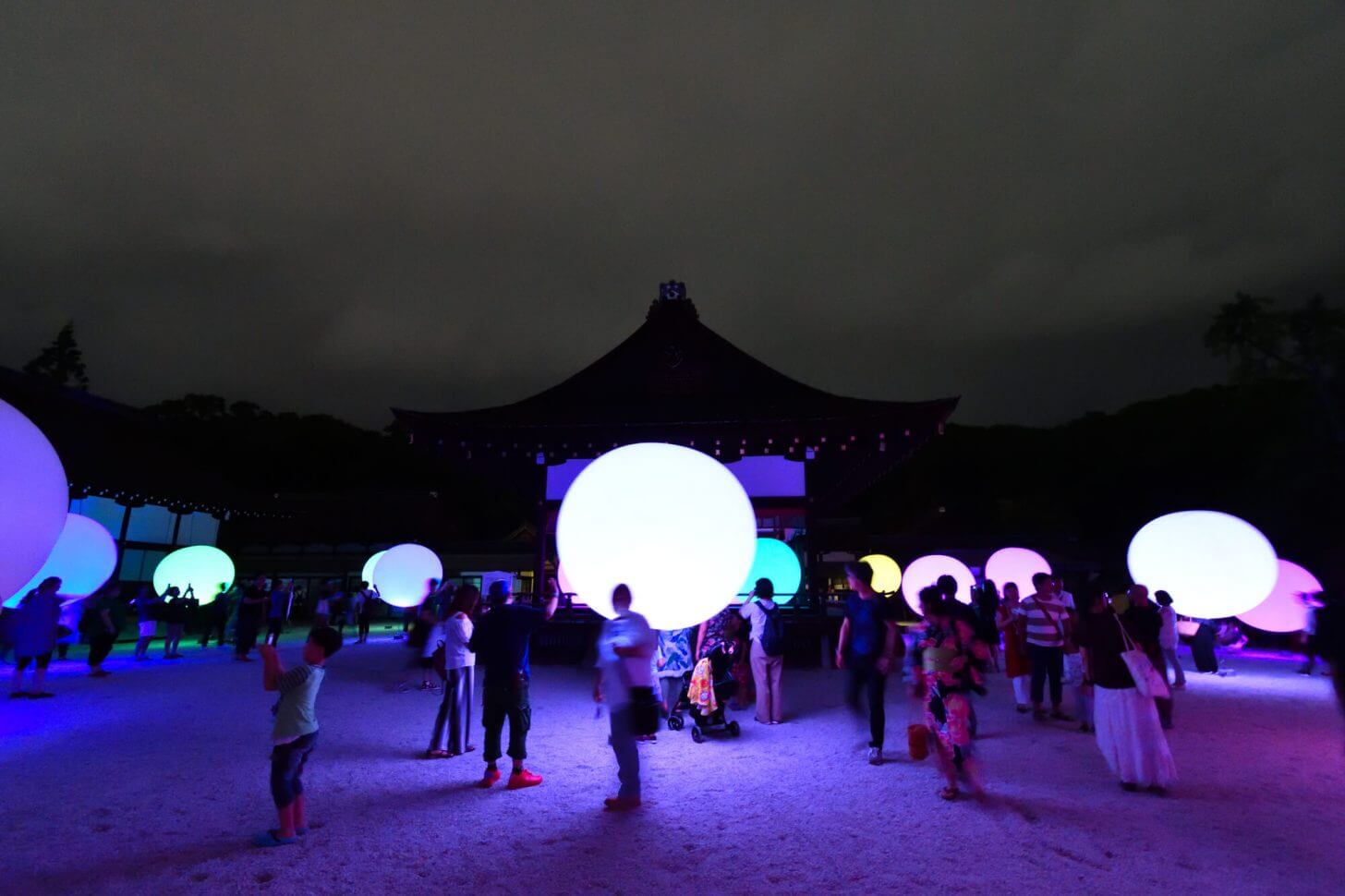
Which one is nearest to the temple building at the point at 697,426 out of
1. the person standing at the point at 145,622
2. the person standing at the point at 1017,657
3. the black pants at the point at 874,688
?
the person standing at the point at 1017,657

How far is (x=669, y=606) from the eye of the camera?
420 cm

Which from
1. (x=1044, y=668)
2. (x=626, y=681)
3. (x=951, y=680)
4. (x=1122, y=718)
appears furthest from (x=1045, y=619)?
(x=626, y=681)

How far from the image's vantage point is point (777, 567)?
1000cm

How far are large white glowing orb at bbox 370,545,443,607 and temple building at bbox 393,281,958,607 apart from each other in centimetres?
247

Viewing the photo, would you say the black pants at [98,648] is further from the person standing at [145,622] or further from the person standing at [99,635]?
the person standing at [145,622]

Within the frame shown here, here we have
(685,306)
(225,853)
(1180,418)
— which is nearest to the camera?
(225,853)

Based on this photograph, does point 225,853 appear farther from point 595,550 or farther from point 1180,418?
point 1180,418

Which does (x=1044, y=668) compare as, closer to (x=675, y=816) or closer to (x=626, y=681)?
(x=675, y=816)

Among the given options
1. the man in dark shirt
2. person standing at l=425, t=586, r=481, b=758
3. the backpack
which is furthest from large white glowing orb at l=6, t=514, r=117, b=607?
the backpack

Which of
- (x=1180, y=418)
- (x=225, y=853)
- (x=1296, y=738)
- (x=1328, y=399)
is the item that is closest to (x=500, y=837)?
(x=225, y=853)

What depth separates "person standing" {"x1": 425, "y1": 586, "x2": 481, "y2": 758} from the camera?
5473 millimetres

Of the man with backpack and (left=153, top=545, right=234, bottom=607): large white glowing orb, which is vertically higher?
(left=153, top=545, right=234, bottom=607): large white glowing orb

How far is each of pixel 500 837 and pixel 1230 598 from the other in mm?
9028

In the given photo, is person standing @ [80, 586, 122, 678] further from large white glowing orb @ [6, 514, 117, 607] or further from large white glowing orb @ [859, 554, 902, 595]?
large white glowing orb @ [859, 554, 902, 595]
